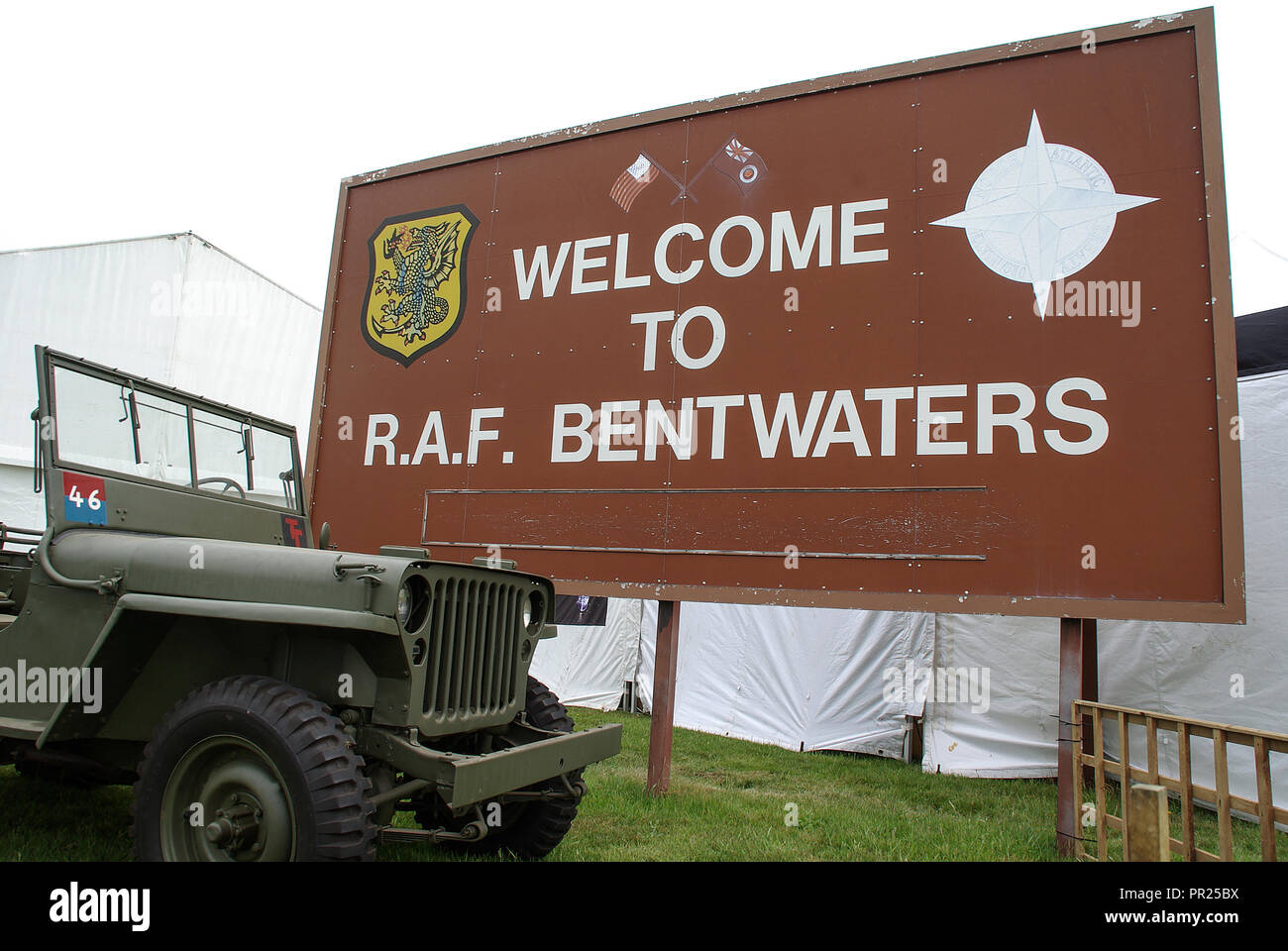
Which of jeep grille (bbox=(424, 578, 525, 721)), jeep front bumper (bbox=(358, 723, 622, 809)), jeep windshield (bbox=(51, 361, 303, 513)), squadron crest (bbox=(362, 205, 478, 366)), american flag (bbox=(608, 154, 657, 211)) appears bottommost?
jeep front bumper (bbox=(358, 723, 622, 809))

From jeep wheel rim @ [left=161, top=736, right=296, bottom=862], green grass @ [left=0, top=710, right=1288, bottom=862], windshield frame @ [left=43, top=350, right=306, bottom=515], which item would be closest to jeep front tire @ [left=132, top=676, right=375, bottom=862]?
jeep wheel rim @ [left=161, top=736, right=296, bottom=862]

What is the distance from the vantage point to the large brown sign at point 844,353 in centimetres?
483

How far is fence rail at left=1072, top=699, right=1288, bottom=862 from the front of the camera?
367cm

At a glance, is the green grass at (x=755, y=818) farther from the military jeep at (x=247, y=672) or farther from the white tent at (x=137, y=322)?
the white tent at (x=137, y=322)

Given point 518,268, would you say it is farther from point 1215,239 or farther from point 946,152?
point 1215,239

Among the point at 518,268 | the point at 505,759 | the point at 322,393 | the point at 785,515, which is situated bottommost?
the point at 505,759

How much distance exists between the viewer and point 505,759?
3070 millimetres

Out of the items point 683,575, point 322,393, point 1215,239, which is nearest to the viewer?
point 1215,239

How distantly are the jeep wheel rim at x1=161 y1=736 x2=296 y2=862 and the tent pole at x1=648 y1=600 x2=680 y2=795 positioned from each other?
3.34 meters

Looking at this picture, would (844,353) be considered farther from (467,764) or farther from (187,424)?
(187,424)

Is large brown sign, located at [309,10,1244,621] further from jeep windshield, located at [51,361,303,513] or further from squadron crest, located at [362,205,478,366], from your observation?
jeep windshield, located at [51,361,303,513]

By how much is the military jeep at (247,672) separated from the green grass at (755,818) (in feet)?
1.20

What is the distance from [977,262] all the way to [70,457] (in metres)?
5.22
